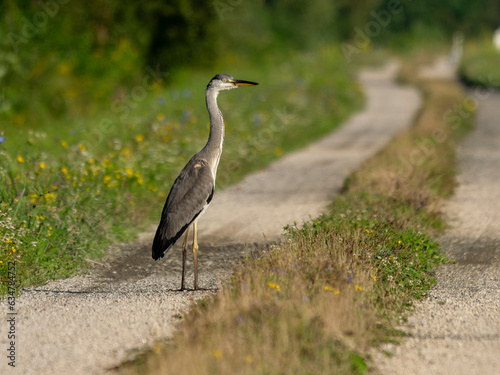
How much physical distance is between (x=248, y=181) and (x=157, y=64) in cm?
1352

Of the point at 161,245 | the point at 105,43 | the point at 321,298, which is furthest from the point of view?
Answer: the point at 105,43

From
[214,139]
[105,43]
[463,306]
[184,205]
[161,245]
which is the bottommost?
[463,306]

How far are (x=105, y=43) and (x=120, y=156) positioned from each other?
12.0 meters

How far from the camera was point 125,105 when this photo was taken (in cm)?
1927

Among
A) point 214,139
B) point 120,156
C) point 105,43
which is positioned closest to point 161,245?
point 214,139

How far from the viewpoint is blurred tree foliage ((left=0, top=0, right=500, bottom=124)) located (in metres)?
18.2

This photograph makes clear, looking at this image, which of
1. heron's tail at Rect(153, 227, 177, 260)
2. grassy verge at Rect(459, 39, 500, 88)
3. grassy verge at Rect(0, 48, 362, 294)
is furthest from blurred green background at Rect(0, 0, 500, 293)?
heron's tail at Rect(153, 227, 177, 260)

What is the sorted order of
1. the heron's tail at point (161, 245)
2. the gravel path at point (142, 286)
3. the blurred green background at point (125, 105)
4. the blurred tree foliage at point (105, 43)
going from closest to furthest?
the gravel path at point (142, 286)
the heron's tail at point (161, 245)
the blurred green background at point (125, 105)
the blurred tree foliage at point (105, 43)

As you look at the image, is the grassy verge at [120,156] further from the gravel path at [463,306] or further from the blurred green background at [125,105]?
the gravel path at [463,306]

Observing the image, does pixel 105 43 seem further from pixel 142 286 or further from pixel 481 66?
pixel 481 66

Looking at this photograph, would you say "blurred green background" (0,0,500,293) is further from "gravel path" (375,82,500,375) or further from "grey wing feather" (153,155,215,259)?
"gravel path" (375,82,500,375)

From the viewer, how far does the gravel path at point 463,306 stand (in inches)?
198

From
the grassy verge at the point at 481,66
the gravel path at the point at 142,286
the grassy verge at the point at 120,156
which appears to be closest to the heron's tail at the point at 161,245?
the gravel path at the point at 142,286

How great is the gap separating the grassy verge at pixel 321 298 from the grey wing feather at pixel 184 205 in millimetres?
797
